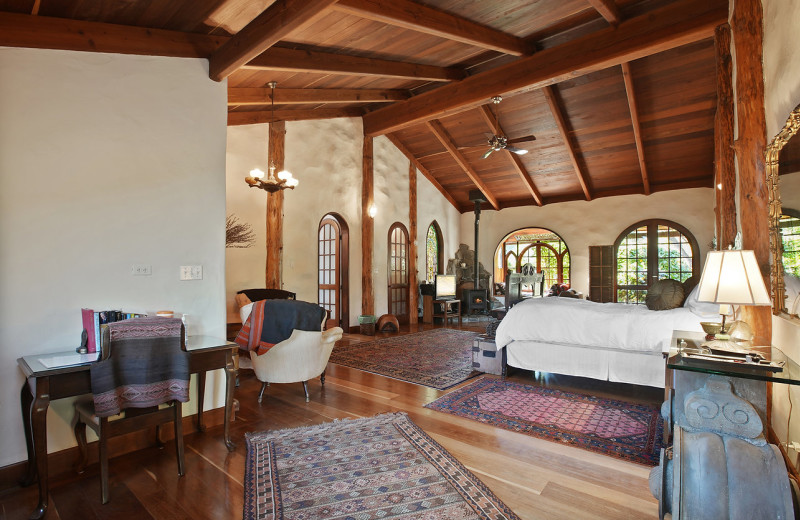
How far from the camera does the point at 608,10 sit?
446 cm

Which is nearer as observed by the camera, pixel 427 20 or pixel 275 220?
pixel 427 20

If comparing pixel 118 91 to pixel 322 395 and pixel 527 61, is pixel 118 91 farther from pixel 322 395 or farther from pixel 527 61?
pixel 527 61

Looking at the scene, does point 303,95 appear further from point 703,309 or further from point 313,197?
point 703,309

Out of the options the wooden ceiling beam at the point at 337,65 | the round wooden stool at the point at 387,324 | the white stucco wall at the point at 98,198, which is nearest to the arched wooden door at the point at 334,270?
the round wooden stool at the point at 387,324

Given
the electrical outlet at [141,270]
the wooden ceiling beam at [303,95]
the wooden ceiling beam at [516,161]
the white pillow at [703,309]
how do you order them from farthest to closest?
the wooden ceiling beam at [516,161]
the wooden ceiling beam at [303,95]
the white pillow at [703,309]
the electrical outlet at [141,270]

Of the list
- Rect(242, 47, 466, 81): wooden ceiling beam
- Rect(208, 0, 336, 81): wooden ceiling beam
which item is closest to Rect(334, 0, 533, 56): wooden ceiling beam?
Rect(208, 0, 336, 81): wooden ceiling beam

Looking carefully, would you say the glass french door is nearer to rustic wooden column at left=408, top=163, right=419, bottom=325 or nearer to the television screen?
rustic wooden column at left=408, top=163, right=419, bottom=325

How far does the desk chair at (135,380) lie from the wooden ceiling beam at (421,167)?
23.1ft

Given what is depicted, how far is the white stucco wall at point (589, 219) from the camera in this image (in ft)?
27.6

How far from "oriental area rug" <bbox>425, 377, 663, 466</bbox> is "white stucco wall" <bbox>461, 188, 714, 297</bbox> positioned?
20.5ft

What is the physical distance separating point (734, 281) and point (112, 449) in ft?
12.2

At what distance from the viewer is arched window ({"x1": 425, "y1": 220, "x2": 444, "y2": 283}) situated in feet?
32.3

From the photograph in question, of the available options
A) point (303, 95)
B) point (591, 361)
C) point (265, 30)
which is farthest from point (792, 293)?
point (303, 95)

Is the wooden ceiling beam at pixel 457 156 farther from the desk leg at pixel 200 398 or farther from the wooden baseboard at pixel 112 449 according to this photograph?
the wooden baseboard at pixel 112 449
